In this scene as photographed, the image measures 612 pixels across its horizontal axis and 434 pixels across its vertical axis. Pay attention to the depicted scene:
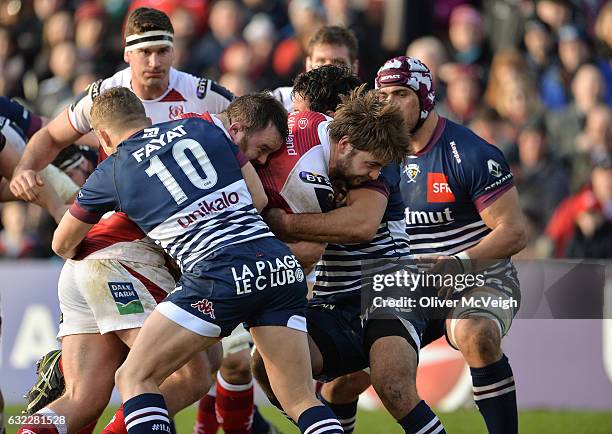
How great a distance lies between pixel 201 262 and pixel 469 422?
4802 mm

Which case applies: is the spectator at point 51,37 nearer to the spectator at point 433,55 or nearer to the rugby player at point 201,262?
the spectator at point 433,55

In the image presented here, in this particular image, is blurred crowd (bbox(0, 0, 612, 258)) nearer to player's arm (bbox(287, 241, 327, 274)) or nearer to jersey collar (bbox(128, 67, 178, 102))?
jersey collar (bbox(128, 67, 178, 102))

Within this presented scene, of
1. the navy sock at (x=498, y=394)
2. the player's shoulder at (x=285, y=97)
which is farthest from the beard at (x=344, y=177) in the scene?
the player's shoulder at (x=285, y=97)

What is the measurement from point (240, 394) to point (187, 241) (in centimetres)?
237

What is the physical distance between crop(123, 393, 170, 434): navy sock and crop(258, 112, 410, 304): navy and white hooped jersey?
4.68 ft

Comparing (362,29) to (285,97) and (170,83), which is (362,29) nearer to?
(285,97)

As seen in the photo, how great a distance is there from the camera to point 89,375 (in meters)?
6.91

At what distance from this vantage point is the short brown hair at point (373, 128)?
677 centimetres

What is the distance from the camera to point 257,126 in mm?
6699

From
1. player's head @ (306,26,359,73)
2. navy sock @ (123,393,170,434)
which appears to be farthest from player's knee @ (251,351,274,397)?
player's head @ (306,26,359,73)

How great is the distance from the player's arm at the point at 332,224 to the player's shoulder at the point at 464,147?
4.30 ft

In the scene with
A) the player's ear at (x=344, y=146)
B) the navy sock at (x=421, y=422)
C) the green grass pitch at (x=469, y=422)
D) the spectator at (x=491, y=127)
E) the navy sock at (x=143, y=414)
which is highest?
the player's ear at (x=344, y=146)

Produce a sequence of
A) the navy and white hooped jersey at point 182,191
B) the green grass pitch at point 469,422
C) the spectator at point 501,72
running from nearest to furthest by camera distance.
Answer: the navy and white hooped jersey at point 182,191 → the green grass pitch at point 469,422 → the spectator at point 501,72

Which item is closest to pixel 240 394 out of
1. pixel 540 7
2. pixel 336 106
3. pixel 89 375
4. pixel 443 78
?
pixel 89 375
